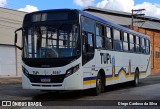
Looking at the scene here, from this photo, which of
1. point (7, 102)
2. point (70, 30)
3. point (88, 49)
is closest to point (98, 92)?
point (88, 49)

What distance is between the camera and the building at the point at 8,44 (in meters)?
34.0

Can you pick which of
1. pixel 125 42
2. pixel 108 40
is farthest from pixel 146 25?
pixel 108 40

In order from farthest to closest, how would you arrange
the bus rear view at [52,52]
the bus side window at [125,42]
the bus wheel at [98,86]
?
the bus side window at [125,42] → the bus wheel at [98,86] → the bus rear view at [52,52]

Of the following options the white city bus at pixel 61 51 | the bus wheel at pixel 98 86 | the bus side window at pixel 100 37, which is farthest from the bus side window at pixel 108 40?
the bus wheel at pixel 98 86

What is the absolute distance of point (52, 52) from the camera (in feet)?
45.5

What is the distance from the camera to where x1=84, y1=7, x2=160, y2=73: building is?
58463mm

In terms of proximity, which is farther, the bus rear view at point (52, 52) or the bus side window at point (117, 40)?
the bus side window at point (117, 40)

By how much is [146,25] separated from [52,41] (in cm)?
6690

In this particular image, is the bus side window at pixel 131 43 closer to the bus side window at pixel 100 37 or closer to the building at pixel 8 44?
the bus side window at pixel 100 37

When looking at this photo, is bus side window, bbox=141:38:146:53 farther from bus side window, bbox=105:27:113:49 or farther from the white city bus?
the white city bus

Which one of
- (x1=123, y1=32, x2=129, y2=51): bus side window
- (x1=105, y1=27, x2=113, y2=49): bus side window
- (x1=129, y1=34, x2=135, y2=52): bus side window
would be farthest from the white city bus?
(x1=129, y1=34, x2=135, y2=52): bus side window

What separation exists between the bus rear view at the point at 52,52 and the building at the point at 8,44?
789 inches

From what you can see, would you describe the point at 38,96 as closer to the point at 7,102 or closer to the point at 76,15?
the point at 7,102

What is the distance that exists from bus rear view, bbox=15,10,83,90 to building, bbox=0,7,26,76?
65.8 feet
